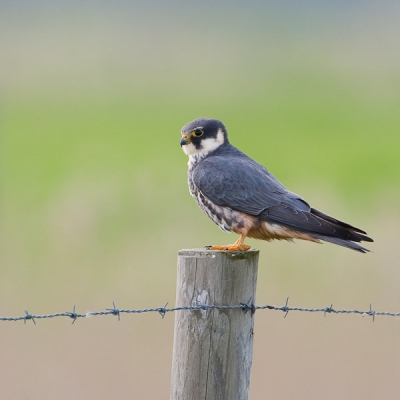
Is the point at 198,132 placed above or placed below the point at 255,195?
above

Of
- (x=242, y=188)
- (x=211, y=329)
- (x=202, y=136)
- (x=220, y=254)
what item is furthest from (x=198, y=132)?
(x=211, y=329)

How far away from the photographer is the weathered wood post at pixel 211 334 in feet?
13.6

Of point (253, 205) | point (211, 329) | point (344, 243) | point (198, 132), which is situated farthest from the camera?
point (198, 132)

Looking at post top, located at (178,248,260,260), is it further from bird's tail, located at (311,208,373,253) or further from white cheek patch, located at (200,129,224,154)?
white cheek patch, located at (200,129,224,154)

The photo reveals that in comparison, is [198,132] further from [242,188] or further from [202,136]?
[242,188]

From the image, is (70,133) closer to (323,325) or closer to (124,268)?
(124,268)

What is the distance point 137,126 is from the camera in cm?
2403

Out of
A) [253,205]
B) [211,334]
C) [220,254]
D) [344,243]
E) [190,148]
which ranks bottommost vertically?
[211,334]

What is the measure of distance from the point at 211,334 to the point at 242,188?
173 cm

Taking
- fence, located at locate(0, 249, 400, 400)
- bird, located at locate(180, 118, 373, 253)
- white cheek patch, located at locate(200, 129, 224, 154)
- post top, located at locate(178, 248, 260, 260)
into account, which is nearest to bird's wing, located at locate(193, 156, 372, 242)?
bird, located at locate(180, 118, 373, 253)

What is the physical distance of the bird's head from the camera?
20.6ft

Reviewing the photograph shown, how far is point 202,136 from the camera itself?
6.27m

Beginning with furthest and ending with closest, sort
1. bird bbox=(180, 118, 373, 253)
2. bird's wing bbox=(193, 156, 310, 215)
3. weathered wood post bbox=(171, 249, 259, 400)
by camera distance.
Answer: bird's wing bbox=(193, 156, 310, 215), bird bbox=(180, 118, 373, 253), weathered wood post bbox=(171, 249, 259, 400)

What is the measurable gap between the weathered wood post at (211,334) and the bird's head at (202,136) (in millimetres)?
2166
